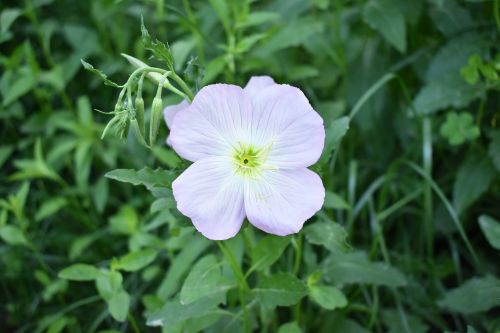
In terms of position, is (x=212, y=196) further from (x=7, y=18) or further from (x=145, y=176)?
(x=7, y=18)

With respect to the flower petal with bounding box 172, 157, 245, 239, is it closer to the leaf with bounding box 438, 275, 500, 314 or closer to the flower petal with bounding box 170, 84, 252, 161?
the flower petal with bounding box 170, 84, 252, 161

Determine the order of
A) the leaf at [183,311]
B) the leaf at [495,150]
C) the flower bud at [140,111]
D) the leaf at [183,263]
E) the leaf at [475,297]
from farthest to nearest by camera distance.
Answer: the leaf at [495,150] → the leaf at [183,263] → the leaf at [475,297] → the leaf at [183,311] → the flower bud at [140,111]

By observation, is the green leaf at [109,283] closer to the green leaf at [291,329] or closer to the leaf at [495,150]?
the green leaf at [291,329]

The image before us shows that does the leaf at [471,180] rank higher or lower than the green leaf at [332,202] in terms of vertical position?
lower

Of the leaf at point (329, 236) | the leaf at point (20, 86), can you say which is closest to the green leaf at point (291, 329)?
the leaf at point (329, 236)

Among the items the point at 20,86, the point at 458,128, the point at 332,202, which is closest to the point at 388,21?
the point at 458,128

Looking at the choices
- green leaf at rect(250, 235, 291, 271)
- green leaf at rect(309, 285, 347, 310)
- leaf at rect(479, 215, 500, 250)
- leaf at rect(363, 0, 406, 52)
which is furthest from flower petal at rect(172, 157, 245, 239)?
leaf at rect(363, 0, 406, 52)
